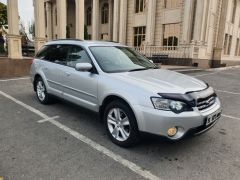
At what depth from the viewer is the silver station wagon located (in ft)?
9.95

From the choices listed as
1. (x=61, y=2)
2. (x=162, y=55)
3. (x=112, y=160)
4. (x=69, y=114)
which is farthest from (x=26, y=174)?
(x=162, y=55)

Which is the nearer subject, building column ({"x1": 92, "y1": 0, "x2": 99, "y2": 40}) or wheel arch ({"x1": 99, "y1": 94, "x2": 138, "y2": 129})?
wheel arch ({"x1": 99, "y1": 94, "x2": 138, "y2": 129})

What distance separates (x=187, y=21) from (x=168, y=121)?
19.1 meters

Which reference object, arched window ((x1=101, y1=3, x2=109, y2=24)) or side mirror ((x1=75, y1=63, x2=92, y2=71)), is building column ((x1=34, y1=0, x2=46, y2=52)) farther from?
arched window ((x1=101, y1=3, x2=109, y2=24))

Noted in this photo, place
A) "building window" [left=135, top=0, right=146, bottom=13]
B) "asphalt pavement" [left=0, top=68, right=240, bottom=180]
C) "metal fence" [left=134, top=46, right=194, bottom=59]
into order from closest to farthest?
"asphalt pavement" [left=0, top=68, right=240, bottom=180]
"metal fence" [left=134, top=46, right=194, bottom=59]
"building window" [left=135, top=0, right=146, bottom=13]

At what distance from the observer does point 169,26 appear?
22.2 m

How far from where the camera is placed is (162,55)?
67.9ft

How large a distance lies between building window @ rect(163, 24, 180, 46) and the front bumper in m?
19.4

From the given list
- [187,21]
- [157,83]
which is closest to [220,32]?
[187,21]

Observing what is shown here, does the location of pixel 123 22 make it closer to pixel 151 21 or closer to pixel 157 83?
pixel 151 21

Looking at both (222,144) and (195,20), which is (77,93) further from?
(195,20)

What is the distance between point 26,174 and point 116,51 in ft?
9.42

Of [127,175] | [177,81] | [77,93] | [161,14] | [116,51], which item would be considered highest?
[161,14]

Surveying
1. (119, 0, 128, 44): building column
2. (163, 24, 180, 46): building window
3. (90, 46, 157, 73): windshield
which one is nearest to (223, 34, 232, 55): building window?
(163, 24, 180, 46): building window
